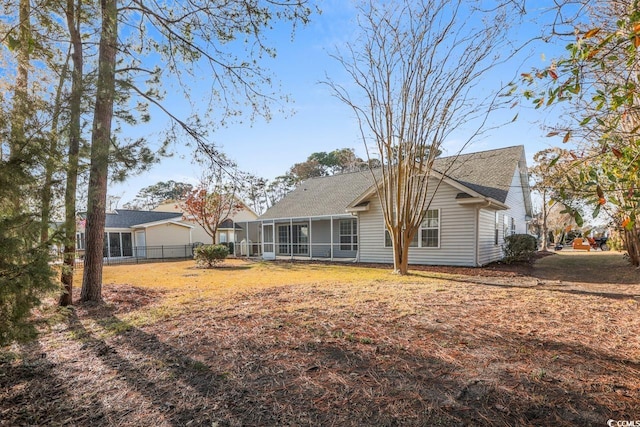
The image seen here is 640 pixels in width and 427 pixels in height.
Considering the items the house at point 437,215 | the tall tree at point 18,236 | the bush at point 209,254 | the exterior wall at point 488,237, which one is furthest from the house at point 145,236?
the tall tree at point 18,236

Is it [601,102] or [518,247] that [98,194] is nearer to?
[601,102]

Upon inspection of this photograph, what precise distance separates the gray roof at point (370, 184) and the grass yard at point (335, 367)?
8.36 m

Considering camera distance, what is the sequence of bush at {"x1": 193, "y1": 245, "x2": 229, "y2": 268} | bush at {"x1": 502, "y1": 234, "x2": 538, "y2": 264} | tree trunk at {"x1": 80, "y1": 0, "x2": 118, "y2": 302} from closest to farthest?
tree trunk at {"x1": 80, "y1": 0, "x2": 118, "y2": 302} < bush at {"x1": 502, "y1": 234, "x2": 538, "y2": 264} < bush at {"x1": 193, "y1": 245, "x2": 229, "y2": 268}

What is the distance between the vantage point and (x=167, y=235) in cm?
2638

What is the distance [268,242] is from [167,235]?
9.92 metres

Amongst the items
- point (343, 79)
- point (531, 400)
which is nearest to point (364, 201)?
point (343, 79)

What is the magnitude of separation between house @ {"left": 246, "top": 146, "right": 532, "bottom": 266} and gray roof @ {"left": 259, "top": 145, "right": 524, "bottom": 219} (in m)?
0.04

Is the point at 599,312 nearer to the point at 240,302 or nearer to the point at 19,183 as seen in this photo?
the point at 240,302

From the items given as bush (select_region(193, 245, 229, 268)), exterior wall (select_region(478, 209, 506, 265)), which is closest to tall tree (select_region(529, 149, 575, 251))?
exterior wall (select_region(478, 209, 506, 265))

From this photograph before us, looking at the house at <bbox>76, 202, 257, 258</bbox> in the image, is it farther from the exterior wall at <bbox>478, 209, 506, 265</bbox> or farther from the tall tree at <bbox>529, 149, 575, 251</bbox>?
the tall tree at <bbox>529, 149, 575, 251</bbox>

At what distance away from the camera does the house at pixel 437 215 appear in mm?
12836

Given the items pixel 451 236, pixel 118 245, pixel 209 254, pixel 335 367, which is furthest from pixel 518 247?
pixel 118 245

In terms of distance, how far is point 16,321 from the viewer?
266cm

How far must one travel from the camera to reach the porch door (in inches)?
795
